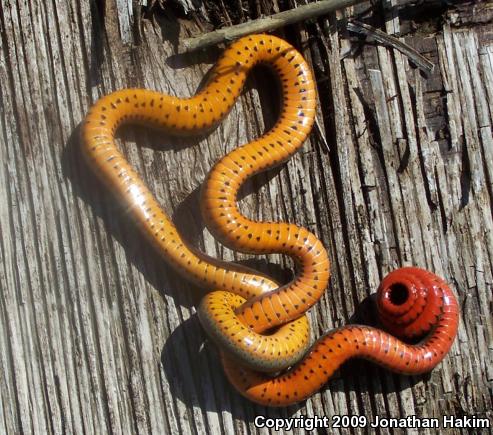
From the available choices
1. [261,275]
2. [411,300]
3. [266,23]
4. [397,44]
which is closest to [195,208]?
[261,275]

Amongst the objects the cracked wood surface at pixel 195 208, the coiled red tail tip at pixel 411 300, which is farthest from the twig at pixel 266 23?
the coiled red tail tip at pixel 411 300

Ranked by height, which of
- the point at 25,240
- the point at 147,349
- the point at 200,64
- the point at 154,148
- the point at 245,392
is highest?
the point at 200,64

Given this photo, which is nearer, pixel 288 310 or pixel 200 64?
pixel 288 310

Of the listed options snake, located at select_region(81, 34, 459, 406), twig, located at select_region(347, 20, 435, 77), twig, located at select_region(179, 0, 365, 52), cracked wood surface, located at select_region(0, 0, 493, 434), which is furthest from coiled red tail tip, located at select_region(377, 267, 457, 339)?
twig, located at select_region(179, 0, 365, 52)

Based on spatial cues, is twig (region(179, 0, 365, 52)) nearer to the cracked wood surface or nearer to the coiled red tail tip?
the cracked wood surface

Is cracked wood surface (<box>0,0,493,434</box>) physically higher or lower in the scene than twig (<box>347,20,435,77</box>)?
A: lower

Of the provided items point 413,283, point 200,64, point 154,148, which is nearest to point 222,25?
point 200,64

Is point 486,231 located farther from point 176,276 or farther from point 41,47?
point 41,47
